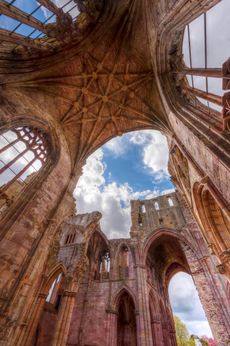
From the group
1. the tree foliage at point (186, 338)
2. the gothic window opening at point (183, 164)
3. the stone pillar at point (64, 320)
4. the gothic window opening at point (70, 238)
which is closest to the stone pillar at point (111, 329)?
the stone pillar at point (64, 320)

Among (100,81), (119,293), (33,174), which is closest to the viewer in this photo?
(33,174)

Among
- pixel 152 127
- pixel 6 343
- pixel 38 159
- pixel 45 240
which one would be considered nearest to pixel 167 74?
pixel 152 127

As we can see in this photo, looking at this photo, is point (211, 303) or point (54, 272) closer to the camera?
point (211, 303)

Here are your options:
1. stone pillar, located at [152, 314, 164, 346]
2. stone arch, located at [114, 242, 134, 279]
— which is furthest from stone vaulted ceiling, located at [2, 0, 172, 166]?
stone pillar, located at [152, 314, 164, 346]

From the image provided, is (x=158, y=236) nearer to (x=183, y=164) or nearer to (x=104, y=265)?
(x=104, y=265)

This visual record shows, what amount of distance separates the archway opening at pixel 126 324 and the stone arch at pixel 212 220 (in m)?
14.5

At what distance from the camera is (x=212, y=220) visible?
20.2 feet

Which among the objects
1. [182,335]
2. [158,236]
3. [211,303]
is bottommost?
[211,303]

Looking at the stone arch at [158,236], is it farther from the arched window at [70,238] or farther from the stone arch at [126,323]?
the arched window at [70,238]

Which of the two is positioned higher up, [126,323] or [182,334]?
[182,334]

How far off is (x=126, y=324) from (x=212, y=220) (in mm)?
18481

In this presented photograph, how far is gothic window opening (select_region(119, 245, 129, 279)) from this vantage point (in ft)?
57.2

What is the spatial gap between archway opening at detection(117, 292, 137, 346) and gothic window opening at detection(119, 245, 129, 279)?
1.60 metres

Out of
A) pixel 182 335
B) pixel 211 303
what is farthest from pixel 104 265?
pixel 182 335
